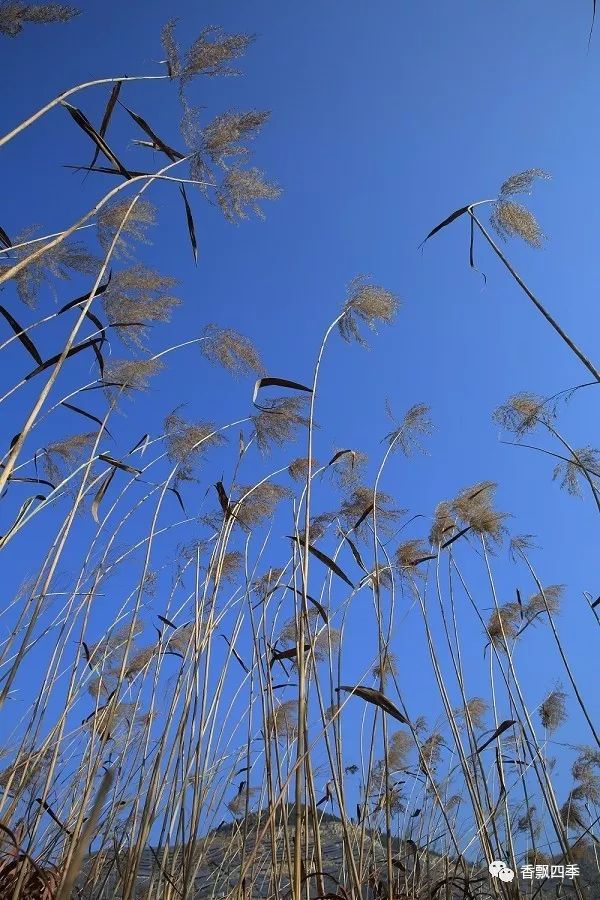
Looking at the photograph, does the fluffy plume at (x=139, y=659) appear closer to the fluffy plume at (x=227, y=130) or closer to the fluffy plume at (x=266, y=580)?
the fluffy plume at (x=266, y=580)

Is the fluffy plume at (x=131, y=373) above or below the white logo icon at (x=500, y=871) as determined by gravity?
above

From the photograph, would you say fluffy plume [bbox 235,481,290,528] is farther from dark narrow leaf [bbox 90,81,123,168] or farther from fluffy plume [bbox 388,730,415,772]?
fluffy plume [bbox 388,730,415,772]

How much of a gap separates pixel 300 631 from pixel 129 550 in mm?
1559

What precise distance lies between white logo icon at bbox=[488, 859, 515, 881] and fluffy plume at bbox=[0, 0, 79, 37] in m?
3.21

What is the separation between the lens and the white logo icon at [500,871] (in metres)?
2.37

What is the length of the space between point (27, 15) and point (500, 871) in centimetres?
334

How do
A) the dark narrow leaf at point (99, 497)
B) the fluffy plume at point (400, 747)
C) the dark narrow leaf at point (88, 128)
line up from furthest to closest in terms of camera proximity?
1. the fluffy plume at point (400, 747)
2. the dark narrow leaf at point (99, 497)
3. the dark narrow leaf at point (88, 128)

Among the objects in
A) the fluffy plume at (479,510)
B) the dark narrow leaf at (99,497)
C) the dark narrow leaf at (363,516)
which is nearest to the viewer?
the dark narrow leaf at (99,497)

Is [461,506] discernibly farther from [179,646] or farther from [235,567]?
[179,646]

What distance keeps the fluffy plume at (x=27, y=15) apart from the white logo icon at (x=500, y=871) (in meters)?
3.21

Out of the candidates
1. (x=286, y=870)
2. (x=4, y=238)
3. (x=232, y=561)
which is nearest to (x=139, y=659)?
(x=232, y=561)

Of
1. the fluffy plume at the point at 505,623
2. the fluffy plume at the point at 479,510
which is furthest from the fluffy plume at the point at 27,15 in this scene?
the fluffy plume at the point at 505,623

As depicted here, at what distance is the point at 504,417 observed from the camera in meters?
3.03

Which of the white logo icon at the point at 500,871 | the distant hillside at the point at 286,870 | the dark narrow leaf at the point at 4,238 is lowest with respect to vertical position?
the white logo icon at the point at 500,871
